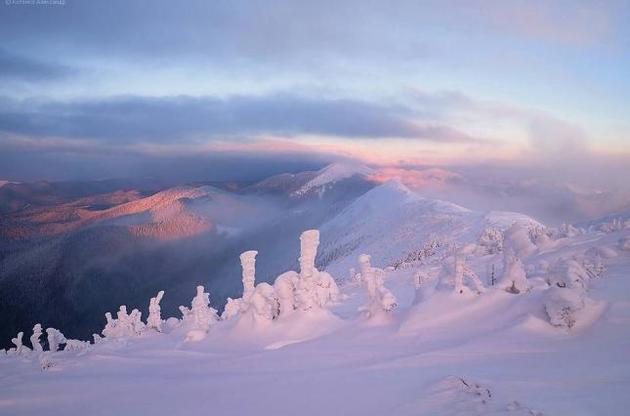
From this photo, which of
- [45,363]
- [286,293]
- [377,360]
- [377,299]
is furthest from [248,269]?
[377,360]

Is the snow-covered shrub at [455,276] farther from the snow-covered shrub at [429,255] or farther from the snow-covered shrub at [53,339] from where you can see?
the snow-covered shrub at [429,255]

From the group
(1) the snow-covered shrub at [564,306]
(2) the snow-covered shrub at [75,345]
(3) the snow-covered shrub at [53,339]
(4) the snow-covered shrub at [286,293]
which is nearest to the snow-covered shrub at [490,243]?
(4) the snow-covered shrub at [286,293]

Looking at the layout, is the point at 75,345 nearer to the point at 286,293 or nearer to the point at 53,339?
the point at 53,339

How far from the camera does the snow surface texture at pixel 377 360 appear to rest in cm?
857

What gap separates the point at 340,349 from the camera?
542 inches

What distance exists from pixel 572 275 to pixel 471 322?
10.1 feet

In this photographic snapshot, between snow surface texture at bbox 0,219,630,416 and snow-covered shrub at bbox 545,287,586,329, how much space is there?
28 millimetres


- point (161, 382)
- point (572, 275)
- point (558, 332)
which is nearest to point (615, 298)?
point (572, 275)

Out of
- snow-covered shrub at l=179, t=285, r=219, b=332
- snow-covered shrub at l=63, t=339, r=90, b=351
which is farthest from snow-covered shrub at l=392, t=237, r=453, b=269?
snow-covered shrub at l=63, t=339, r=90, b=351

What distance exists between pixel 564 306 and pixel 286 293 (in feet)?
34.4

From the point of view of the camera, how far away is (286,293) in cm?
1920

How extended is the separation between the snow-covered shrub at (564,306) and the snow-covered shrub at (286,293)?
997 centimetres

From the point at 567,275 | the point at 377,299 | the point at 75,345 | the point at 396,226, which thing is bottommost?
the point at 396,226

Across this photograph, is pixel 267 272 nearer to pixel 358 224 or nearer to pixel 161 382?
pixel 358 224
